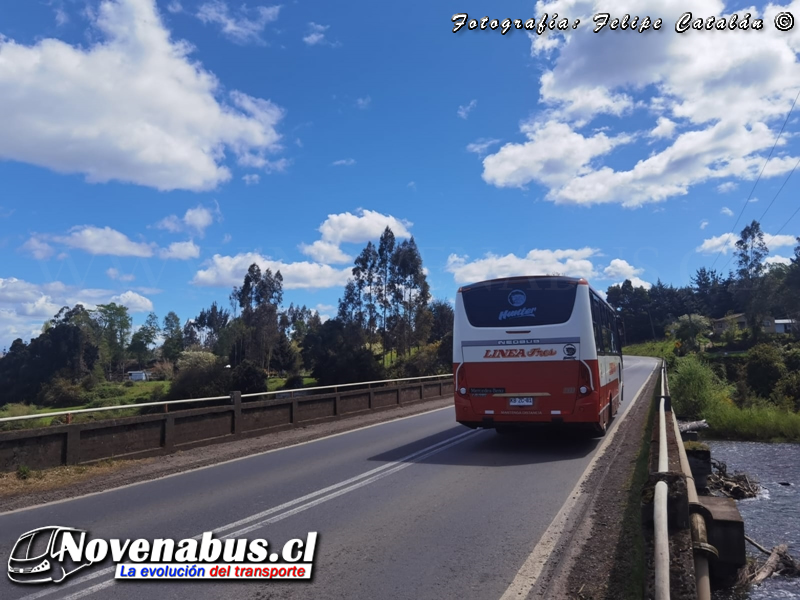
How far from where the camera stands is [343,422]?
18172 millimetres

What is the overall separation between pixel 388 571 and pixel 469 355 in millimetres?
7169

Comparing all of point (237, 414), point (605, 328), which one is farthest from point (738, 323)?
point (237, 414)

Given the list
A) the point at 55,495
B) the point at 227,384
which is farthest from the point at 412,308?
the point at 55,495

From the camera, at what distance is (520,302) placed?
460 inches

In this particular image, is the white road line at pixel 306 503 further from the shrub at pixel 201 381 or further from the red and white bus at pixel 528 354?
the shrub at pixel 201 381

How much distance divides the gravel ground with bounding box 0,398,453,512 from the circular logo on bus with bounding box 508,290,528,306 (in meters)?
6.24

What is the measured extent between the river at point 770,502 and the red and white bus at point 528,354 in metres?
3.06

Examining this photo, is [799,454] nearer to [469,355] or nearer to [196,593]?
[469,355]

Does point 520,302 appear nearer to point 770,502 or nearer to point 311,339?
point 770,502

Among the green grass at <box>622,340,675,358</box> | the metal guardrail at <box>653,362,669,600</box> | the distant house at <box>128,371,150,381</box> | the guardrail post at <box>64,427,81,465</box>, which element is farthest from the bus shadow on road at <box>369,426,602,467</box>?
the distant house at <box>128,371,150,381</box>
